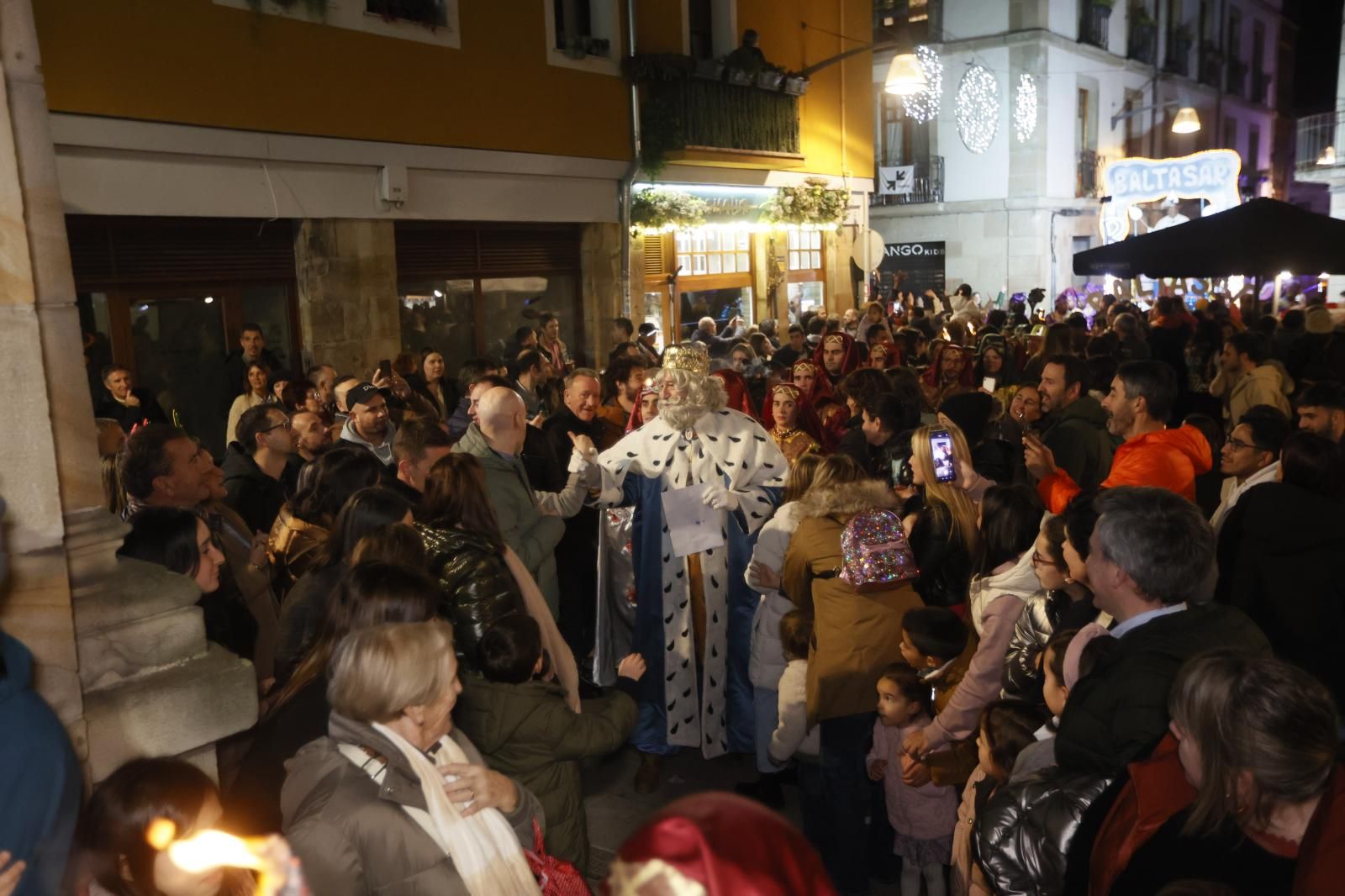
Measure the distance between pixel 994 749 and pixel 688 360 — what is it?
2969mm

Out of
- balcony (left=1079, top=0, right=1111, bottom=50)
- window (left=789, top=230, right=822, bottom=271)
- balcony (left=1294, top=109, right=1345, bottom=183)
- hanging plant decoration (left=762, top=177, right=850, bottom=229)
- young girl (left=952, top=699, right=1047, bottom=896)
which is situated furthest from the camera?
balcony (left=1079, top=0, right=1111, bottom=50)

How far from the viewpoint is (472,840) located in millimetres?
2457

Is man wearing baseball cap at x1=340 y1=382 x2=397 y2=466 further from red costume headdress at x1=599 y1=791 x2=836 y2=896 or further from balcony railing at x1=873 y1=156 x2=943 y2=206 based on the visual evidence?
balcony railing at x1=873 y1=156 x2=943 y2=206

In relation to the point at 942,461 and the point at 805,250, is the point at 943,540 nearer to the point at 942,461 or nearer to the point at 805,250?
the point at 942,461

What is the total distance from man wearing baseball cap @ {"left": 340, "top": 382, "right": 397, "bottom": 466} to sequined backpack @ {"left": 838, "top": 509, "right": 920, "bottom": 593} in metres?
3.09

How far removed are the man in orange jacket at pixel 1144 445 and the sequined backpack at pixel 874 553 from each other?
4.14ft

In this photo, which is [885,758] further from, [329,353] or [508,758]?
[329,353]

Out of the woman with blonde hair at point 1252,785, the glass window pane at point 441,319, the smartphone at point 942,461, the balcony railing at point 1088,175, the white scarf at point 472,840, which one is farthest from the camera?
the balcony railing at point 1088,175

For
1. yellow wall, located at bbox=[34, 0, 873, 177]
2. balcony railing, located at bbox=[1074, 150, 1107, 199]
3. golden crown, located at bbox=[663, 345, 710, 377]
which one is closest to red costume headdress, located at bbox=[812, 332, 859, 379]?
golden crown, located at bbox=[663, 345, 710, 377]

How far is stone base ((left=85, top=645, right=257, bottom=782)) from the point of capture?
2.49m

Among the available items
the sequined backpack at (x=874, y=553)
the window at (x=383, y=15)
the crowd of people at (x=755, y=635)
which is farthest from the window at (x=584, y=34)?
the sequined backpack at (x=874, y=553)

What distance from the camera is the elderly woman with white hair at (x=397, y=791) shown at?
2.30 meters

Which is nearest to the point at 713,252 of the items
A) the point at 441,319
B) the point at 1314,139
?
the point at 441,319

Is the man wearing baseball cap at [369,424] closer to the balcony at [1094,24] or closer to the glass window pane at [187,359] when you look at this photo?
the glass window pane at [187,359]
